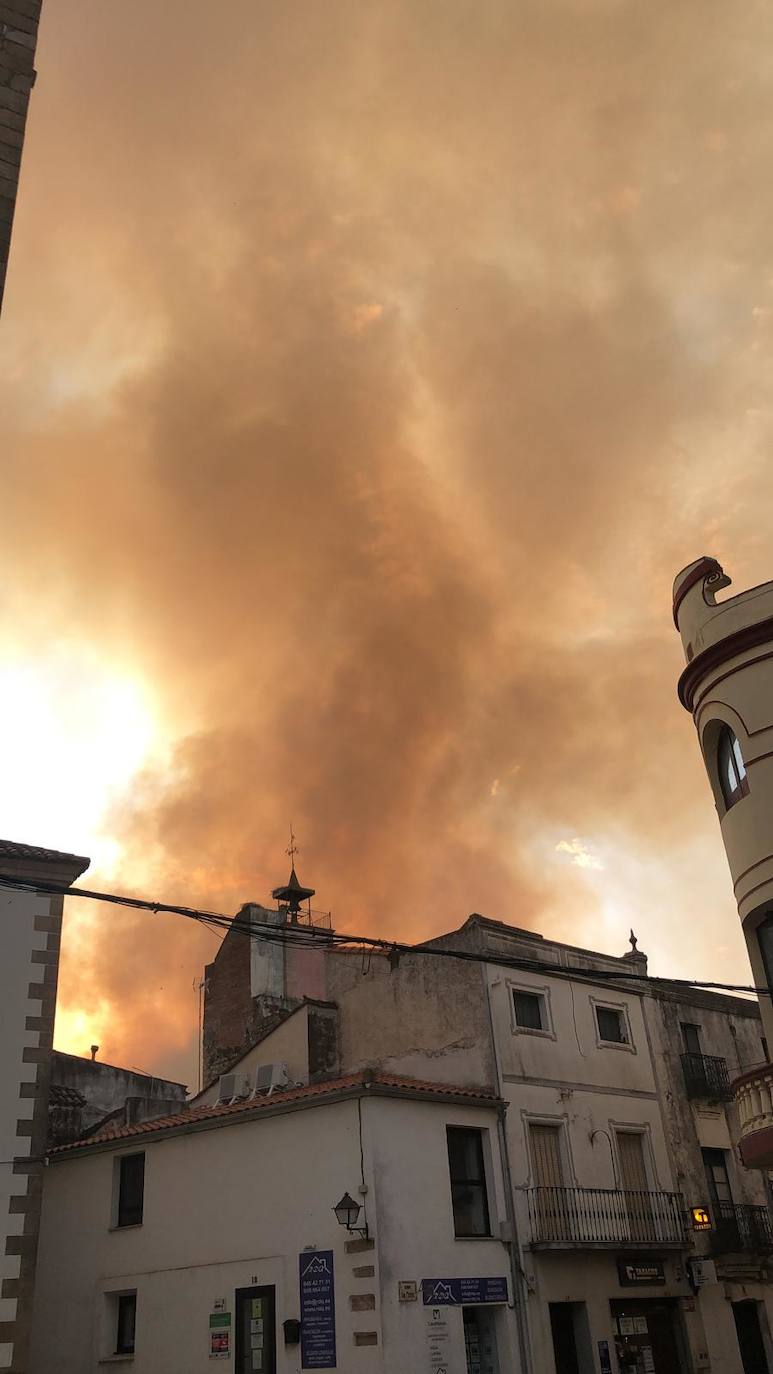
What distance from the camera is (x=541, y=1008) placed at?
2544 centimetres

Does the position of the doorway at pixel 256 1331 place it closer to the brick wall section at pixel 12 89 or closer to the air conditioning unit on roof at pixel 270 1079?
the air conditioning unit on roof at pixel 270 1079

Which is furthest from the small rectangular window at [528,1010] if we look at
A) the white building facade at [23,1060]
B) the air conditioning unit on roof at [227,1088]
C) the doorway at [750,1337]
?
the white building facade at [23,1060]

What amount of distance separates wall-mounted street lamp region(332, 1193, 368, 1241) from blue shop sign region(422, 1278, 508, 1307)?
1.52 m

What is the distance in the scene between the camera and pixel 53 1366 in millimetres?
23203

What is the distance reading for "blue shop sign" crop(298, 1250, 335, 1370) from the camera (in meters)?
19.1

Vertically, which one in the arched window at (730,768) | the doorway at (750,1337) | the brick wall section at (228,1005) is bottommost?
the doorway at (750,1337)

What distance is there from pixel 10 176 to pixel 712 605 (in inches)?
488

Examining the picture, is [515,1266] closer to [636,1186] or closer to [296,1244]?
[296,1244]

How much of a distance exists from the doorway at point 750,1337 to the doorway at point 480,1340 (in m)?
8.11

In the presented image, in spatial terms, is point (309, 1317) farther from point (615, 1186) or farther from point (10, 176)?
point (10, 176)

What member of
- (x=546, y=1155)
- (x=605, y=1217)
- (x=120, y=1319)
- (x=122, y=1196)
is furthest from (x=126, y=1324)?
(x=605, y=1217)

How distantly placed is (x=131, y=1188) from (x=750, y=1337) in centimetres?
1450

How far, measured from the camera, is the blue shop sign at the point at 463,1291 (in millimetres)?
19625

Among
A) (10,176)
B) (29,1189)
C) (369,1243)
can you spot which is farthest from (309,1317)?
(10,176)
